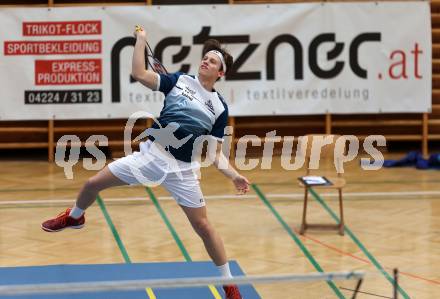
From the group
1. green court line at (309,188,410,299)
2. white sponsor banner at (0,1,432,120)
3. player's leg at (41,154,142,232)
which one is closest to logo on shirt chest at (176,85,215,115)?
player's leg at (41,154,142,232)

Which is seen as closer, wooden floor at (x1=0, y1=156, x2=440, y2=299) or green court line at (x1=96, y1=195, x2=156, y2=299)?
green court line at (x1=96, y1=195, x2=156, y2=299)

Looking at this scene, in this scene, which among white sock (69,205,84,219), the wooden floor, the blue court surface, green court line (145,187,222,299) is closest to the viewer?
white sock (69,205,84,219)

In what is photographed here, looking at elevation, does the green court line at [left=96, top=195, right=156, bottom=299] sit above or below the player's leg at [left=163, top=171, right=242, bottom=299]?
below

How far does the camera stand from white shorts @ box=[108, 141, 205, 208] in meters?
7.80

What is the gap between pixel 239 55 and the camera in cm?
1485

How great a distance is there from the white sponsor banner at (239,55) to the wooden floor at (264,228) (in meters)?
1.16

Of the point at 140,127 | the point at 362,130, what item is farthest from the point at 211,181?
the point at 362,130

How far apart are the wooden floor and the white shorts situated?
132 centimetres

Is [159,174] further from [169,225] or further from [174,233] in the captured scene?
[169,225]

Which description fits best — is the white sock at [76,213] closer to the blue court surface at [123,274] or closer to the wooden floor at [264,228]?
the blue court surface at [123,274]

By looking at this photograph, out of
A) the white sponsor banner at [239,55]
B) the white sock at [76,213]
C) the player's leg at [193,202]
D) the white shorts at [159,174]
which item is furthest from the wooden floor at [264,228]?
the white sock at [76,213]

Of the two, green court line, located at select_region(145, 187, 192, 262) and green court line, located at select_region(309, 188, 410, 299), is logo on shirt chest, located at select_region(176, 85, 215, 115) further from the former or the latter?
green court line, located at select_region(145, 187, 192, 262)

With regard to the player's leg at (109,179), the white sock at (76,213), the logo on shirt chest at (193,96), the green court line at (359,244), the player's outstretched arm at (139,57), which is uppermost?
the player's outstretched arm at (139,57)

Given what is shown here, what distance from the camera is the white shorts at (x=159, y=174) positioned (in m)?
7.80
